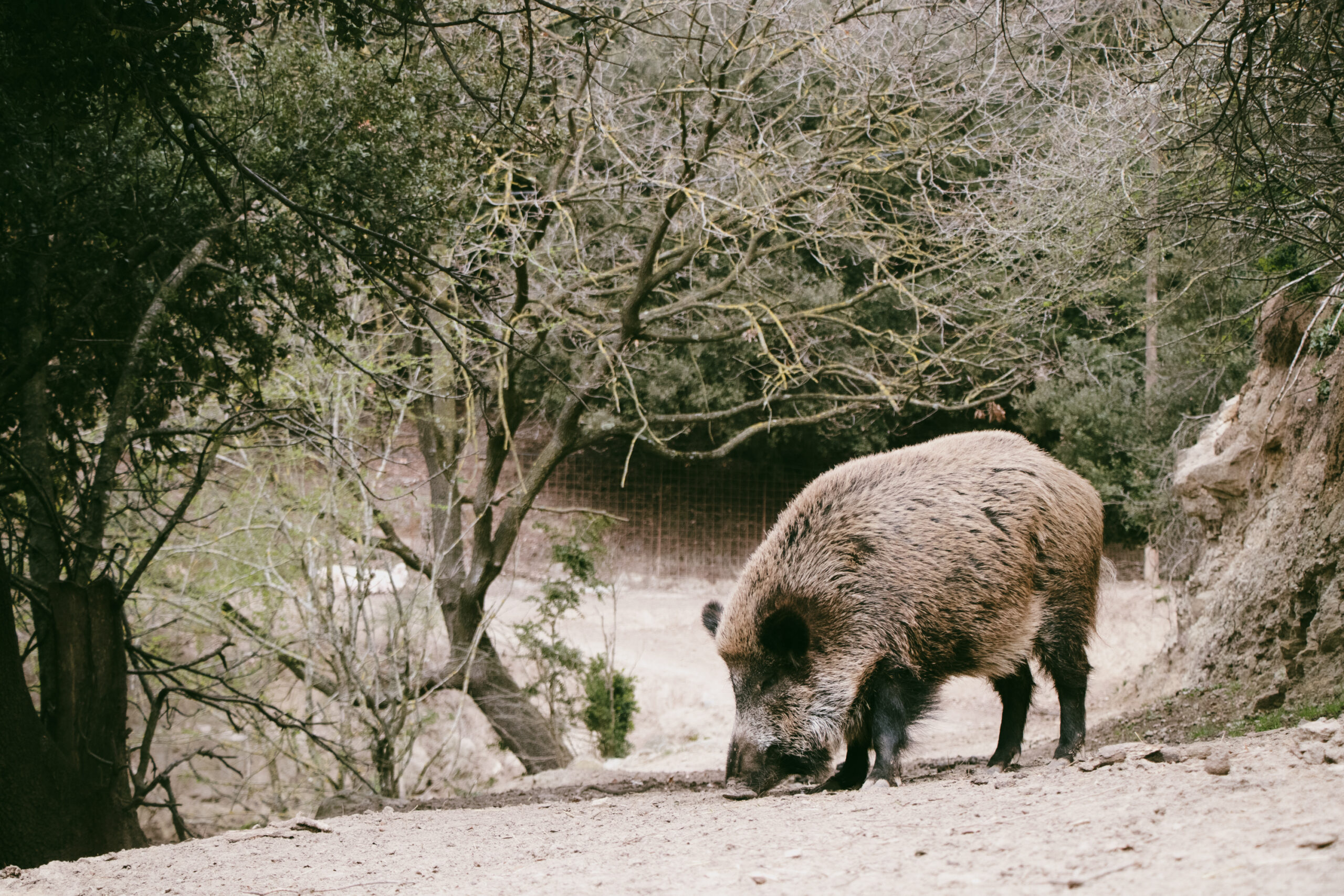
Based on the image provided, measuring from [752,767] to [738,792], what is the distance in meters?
0.22

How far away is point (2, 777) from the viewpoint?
15.4 feet

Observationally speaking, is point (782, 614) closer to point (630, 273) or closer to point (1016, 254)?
point (1016, 254)

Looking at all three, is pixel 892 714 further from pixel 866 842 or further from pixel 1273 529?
pixel 1273 529

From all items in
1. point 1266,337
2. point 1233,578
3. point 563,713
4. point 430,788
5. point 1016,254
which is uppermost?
point 1016,254

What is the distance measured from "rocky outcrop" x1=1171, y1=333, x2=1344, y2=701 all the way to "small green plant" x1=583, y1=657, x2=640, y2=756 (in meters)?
6.41

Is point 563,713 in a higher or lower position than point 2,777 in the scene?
lower

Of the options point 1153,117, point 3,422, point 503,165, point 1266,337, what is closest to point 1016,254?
point 1153,117

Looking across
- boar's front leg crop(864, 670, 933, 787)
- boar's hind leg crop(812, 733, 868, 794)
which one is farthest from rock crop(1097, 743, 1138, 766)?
boar's hind leg crop(812, 733, 868, 794)

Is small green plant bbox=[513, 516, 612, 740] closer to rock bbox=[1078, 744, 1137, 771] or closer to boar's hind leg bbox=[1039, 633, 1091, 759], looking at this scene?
boar's hind leg bbox=[1039, 633, 1091, 759]

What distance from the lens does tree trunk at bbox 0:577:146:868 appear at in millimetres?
4734

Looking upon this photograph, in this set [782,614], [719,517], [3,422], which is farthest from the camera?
[719,517]

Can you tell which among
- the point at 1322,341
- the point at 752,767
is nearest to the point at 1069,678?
the point at 752,767

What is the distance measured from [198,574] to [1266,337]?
1066 centimetres

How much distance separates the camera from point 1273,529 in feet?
23.9
